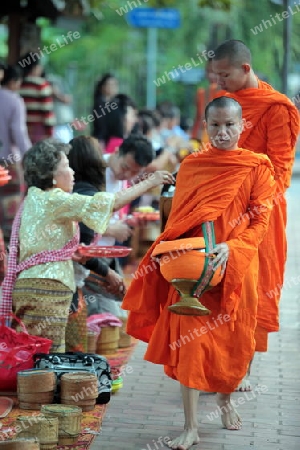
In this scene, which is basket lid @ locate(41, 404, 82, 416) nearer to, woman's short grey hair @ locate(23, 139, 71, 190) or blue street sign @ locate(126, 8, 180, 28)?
woman's short grey hair @ locate(23, 139, 71, 190)

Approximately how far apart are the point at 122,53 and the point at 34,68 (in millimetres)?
20387

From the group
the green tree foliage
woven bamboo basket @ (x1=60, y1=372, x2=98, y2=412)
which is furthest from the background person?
the green tree foliage

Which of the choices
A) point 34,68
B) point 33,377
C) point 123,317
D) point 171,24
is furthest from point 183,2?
point 33,377

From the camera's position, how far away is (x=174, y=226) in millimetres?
5188

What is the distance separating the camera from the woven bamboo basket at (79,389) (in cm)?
559

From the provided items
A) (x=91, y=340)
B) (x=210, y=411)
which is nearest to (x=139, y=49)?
Answer: (x=91, y=340)

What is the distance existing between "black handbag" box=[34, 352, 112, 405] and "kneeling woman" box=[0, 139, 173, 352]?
0.79 ft

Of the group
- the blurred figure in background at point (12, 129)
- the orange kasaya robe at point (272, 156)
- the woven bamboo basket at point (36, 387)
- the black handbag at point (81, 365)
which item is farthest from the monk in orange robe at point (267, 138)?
the blurred figure in background at point (12, 129)

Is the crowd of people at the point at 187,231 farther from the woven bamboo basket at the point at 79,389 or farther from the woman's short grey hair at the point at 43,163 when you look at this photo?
the woven bamboo basket at the point at 79,389

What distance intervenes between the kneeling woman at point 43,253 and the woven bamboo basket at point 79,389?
1.72 ft

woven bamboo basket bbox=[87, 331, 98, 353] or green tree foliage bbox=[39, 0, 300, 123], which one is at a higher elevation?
green tree foliage bbox=[39, 0, 300, 123]

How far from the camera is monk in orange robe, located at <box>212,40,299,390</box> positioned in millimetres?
5941

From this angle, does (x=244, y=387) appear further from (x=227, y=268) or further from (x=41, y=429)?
(x=41, y=429)

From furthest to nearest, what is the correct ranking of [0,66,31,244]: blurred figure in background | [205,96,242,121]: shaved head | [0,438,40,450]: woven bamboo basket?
1. [0,66,31,244]: blurred figure in background
2. [205,96,242,121]: shaved head
3. [0,438,40,450]: woven bamboo basket
